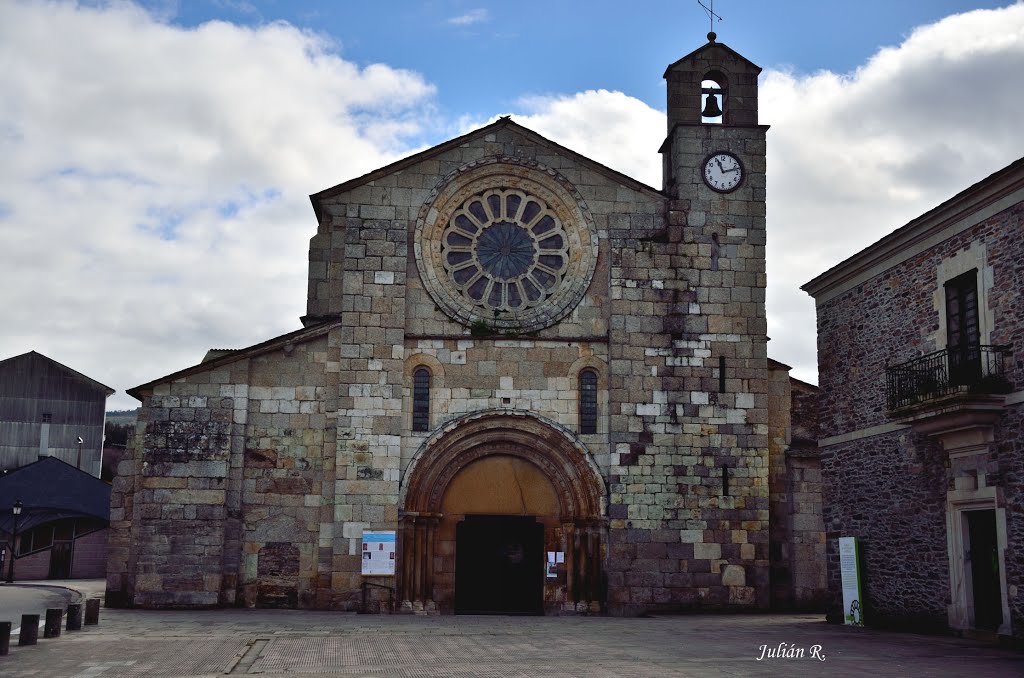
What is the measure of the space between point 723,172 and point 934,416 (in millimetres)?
9066

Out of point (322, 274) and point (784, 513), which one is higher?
point (322, 274)

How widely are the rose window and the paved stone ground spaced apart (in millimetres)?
6944

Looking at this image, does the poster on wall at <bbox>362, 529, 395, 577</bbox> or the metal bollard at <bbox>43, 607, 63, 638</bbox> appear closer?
the metal bollard at <bbox>43, 607, 63, 638</bbox>

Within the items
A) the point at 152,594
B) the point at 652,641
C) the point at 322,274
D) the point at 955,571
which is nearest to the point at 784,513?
the point at 955,571

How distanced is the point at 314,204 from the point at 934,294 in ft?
43.1

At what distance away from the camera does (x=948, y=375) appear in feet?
56.4

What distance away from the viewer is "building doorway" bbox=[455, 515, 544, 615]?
75.0ft

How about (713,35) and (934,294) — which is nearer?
(934,294)

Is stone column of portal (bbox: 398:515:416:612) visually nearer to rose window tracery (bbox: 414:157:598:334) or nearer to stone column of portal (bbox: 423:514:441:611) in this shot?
stone column of portal (bbox: 423:514:441:611)

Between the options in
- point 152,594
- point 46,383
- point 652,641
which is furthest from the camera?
point 46,383

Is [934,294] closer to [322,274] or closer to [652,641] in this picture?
[652,641]

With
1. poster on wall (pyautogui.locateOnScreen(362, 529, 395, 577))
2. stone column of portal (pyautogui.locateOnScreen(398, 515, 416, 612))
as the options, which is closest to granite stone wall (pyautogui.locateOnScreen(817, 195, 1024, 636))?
stone column of portal (pyautogui.locateOnScreen(398, 515, 416, 612))

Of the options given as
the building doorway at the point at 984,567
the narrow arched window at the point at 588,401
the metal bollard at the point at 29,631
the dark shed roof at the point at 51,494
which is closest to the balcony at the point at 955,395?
the building doorway at the point at 984,567

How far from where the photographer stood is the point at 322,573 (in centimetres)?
2206
